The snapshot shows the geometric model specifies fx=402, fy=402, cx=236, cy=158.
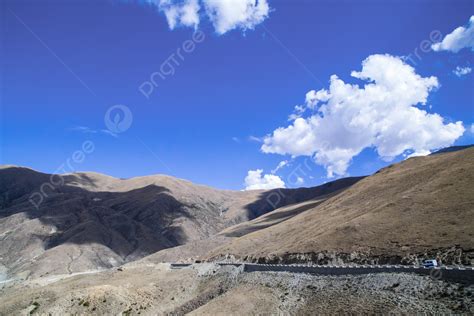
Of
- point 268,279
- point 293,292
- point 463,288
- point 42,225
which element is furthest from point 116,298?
point 42,225

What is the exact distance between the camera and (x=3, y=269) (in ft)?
518

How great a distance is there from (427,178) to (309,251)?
94.8 feet

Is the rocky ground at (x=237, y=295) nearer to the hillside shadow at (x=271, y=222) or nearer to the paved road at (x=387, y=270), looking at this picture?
the paved road at (x=387, y=270)

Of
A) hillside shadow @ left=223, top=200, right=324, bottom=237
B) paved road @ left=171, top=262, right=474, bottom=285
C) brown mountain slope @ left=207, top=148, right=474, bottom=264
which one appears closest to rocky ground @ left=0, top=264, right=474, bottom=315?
paved road @ left=171, top=262, right=474, bottom=285

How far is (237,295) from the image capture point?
54.2 m

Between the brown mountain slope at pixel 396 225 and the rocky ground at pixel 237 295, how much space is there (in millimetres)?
10891

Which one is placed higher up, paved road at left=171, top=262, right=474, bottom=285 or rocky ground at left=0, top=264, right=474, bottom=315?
paved road at left=171, top=262, right=474, bottom=285

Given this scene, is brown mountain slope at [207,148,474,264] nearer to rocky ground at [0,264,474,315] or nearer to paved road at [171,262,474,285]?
paved road at [171,262,474,285]

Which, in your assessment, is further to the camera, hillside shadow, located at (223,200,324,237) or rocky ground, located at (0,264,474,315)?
hillside shadow, located at (223,200,324,237)

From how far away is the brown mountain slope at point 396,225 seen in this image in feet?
166

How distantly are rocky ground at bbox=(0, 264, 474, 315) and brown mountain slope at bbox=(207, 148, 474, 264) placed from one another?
10.9 meters

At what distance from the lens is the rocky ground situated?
117 ft

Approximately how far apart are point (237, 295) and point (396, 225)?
1035 inches

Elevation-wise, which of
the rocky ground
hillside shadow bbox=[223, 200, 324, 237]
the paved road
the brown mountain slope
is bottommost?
the rocky ground
